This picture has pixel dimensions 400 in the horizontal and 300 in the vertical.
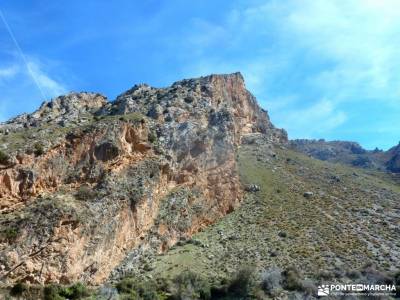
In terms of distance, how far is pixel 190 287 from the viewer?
39.2m

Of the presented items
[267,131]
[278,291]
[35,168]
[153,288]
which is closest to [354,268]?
[278,291]

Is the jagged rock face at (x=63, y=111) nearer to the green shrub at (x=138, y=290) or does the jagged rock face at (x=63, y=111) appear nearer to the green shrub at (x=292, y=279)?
the green shrub at (x=138, y=290)

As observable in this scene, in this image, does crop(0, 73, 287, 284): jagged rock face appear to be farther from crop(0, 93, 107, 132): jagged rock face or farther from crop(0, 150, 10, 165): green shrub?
crop(0, 93, 107, 132): jagged rock face

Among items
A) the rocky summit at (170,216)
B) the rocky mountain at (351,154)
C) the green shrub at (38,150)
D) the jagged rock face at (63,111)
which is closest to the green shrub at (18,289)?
the rocky summit at (170,216)

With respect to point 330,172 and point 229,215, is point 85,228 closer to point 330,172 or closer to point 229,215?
point 229,215

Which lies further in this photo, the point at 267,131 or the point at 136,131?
the point at 267,131

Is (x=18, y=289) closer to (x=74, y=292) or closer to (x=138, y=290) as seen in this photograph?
(x=74, y=292)

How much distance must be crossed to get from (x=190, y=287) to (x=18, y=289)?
13363mm

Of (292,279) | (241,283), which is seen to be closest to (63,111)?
(241,283)

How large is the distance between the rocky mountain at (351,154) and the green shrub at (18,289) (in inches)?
3819

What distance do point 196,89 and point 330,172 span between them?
86.4ft

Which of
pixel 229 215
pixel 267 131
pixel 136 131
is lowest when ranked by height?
pixel 229 215

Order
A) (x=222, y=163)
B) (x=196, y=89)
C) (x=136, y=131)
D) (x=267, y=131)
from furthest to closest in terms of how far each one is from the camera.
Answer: (x=267, y=131), (x=196, y=89), (x=222, y=163), (x=136, y=131)

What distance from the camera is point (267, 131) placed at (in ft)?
324
